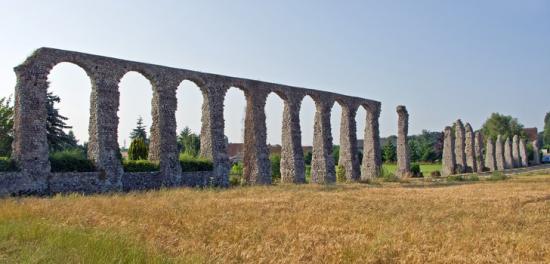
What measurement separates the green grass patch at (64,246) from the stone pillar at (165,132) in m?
14.3

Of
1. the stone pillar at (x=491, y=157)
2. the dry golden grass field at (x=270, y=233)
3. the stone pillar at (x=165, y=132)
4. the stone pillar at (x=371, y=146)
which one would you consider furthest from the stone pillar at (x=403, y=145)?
the dry golden grass field at (x=270, y=233)

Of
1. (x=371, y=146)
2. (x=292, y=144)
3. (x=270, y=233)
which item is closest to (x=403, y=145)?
(x=371, y=146)

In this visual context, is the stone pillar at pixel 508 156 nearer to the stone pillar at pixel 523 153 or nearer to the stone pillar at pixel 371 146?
the stone pillar at pixel 523 153

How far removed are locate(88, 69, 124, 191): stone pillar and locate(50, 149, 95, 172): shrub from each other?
44 centimetres

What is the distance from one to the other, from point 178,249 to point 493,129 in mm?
83147

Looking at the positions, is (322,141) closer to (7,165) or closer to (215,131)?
(215,131)

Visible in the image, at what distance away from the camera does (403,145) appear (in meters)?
39.8

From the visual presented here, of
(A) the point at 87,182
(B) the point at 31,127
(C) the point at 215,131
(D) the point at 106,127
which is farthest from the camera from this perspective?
(C) the point at 215,131

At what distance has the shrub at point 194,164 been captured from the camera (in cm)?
2398

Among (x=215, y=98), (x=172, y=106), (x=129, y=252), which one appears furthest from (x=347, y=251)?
(x=215, y=98)

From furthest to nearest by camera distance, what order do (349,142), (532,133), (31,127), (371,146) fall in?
(532,133) → (371,146) → (349,142) → (31,127)

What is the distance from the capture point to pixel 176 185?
75.8 feet

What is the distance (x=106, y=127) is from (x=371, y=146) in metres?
20.3

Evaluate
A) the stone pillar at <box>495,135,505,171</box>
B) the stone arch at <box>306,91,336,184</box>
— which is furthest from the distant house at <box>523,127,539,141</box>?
the stone arch at <box>306,91,336,184</box>
